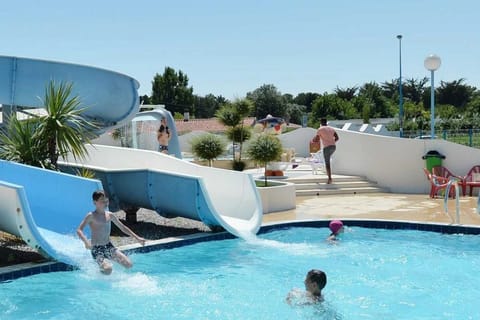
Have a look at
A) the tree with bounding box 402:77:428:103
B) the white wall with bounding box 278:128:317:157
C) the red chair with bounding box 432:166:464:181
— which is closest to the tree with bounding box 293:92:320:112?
the tree with bounding box 402:77:428:103

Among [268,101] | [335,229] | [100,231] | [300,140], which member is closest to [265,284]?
[100,231]

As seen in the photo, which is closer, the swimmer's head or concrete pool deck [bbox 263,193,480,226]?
the swimmer's head

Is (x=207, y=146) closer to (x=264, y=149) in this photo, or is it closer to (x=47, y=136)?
(x=264, y=149)

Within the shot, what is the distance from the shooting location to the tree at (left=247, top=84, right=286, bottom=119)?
6819cm

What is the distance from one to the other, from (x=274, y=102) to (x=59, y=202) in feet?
203

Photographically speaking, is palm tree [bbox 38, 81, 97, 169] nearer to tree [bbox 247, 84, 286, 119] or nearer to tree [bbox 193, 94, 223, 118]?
tree [bbox 247, 84, 286, 119]

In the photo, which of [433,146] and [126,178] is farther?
[433,146]

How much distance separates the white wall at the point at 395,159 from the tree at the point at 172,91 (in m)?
60.3

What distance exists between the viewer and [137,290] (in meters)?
6.58

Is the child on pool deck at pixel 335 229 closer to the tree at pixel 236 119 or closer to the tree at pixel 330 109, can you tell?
the tree at pixel 236 119

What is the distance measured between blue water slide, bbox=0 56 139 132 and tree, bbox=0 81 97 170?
1.35m

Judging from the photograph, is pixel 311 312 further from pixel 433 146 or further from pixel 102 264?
pixel 433 146

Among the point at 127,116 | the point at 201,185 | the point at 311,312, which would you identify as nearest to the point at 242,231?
the point at 201,185

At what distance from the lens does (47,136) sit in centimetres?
881
